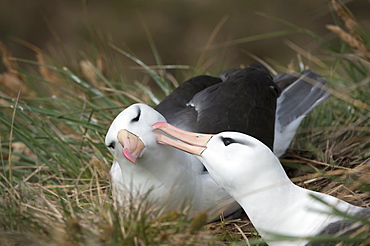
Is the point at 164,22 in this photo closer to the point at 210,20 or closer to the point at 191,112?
the point at 210,20

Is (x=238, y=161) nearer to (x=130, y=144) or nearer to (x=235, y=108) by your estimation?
(x=130, y=144)

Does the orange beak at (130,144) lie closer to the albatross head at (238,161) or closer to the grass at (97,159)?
the grass at (97,159)

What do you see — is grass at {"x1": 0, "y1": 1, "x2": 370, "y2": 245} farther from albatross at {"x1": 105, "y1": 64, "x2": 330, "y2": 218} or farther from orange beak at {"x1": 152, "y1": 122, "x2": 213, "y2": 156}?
orange beak at {"x1": 152, "y1": 122, "x2": 213, "y2": 156}

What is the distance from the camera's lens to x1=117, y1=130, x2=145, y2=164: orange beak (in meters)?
3.24

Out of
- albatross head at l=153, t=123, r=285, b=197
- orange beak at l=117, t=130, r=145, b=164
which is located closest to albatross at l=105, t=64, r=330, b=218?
orange beak at l=117, t=130, r=145, b=164

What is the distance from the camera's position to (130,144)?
3277 millimetres

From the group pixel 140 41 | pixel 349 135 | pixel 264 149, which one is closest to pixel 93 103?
pixel 349 135

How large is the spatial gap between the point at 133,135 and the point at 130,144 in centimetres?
8

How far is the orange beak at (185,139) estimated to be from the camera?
323cm

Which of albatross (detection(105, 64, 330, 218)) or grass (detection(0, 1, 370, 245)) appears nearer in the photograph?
grass (detection(0, 1, 370, 245))

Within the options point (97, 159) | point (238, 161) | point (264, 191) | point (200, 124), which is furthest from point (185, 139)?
point (97, 159)

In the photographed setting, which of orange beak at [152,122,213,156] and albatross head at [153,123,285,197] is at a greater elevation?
orange beak at [152,122,213,156]

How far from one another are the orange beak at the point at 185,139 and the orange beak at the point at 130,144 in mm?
155

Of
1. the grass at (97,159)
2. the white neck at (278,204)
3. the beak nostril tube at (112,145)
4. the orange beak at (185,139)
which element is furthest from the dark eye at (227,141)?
the beak nostril tube at (112,145)
